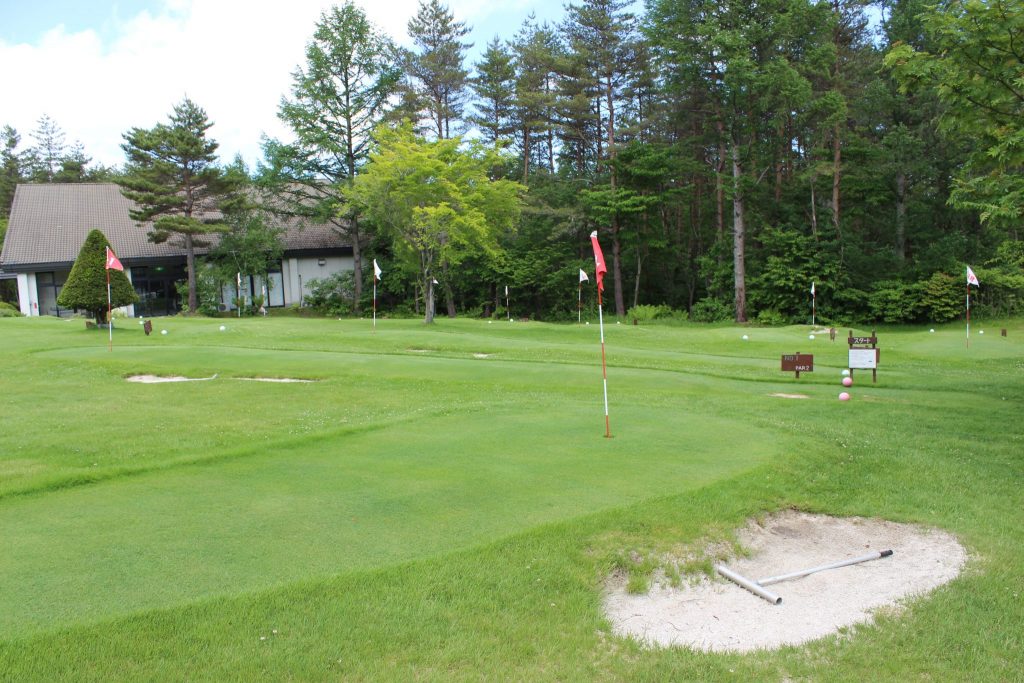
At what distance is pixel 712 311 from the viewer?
38875 millimetres

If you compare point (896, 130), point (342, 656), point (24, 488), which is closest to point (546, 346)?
point (24, 488)

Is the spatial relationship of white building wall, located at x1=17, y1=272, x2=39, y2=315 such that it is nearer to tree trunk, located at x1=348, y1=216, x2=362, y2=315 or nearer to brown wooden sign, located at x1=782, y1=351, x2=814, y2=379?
tree trunk, located at x1=348, y1=216, x2=362, y2=315

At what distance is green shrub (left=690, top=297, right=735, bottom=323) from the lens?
38.4 metres

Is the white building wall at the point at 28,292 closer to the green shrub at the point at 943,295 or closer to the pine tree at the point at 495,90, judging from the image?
the pine tree at the point at 495,90

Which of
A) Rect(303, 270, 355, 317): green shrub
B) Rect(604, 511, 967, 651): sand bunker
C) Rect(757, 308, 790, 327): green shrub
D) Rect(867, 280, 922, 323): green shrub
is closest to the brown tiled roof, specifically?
Rect(303, 270, 355, 317): green shrub

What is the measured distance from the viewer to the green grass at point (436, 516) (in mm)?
4223

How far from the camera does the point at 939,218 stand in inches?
1543

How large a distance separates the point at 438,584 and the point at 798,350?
2032 cm

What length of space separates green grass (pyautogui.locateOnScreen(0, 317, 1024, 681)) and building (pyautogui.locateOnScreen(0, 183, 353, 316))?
30.8m

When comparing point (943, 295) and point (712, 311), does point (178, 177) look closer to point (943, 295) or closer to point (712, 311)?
point (712, 311)

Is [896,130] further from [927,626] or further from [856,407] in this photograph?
[927,626]

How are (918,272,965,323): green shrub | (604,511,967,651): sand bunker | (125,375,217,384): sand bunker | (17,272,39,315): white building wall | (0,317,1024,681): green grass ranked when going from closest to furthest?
(0,317,1024,681): green grass
(604,511,967,651): sand bunker
(125,375,217,384): sand bunker
(918,272,965,323): green shrub
(17,272,39,315): white building wall

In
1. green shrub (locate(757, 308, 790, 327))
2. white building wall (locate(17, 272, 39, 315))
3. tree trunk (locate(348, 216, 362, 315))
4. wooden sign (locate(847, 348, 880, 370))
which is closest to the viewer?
wooden sign (locate(847, 348, 880, 370))

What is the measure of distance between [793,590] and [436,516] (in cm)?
289
